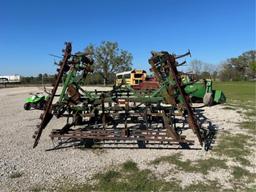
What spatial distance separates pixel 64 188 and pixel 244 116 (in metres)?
9.16

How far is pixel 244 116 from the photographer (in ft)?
35.3

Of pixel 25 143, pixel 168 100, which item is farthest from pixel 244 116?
pixel 25 143

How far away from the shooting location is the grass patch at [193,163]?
15.3ft

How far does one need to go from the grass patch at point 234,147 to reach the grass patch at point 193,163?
483mm

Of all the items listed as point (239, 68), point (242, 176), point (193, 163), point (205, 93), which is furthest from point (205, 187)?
point (239, 68)

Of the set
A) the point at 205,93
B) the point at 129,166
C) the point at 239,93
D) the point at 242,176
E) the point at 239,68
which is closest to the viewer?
the point at 242,176

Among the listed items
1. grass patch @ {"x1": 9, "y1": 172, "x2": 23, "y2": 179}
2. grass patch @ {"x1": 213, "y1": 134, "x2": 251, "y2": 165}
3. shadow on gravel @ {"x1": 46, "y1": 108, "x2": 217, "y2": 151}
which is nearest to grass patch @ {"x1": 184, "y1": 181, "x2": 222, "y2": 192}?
grass patch @ {"x1": 213, "y1": 134, "x2": 251, "y2": 165}

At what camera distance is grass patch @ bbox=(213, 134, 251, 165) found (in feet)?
17.6

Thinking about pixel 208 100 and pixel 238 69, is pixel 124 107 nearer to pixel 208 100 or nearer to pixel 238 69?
pixel 208 100

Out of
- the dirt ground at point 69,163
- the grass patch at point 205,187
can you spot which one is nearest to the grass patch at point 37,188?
the dirt ground at point 69,163

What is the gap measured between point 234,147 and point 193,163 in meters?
1.70

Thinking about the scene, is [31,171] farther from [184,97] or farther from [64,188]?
[184,97]

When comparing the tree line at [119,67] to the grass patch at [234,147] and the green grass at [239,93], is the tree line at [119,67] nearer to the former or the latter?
the green grass at [239,93]

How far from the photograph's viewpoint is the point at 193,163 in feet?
16.3
